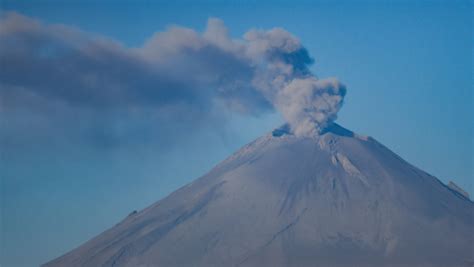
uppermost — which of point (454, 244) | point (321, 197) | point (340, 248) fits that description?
point (321, 197)

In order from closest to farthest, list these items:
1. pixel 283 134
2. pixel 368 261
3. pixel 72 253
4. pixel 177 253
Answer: pixel 368 261
pixel 177 253
pixel 72 253
pixel 283 134

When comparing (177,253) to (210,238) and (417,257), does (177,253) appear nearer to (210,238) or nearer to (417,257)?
(210,238)

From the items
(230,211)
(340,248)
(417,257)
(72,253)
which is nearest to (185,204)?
(230,211)

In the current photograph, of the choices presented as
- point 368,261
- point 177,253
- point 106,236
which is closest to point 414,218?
point 368,261

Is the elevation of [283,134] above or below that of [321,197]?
above

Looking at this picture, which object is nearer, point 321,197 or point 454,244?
point 454,244

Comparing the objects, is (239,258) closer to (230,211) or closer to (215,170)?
(230,211)

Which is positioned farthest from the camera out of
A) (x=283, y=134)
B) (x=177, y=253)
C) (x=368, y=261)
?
(x=283, y=134)
